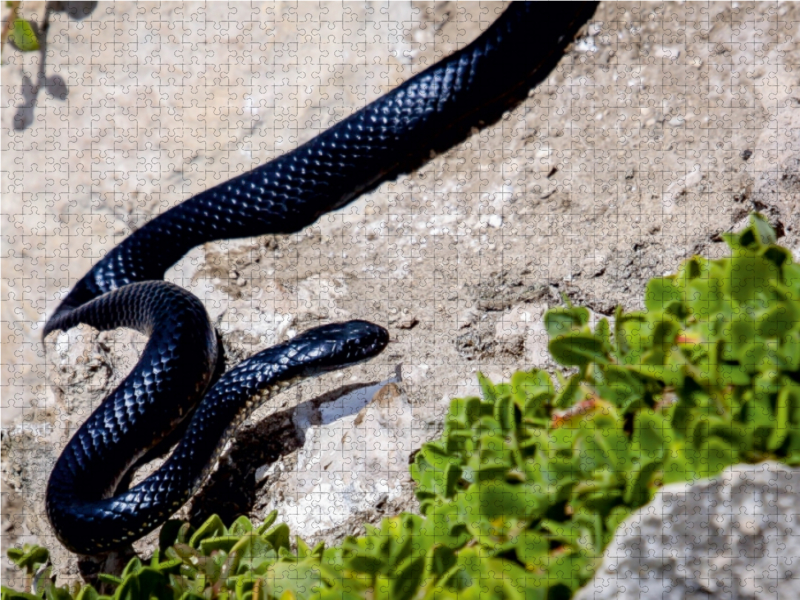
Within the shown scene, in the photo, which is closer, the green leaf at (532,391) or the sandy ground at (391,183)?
the green leaf at (532,391)

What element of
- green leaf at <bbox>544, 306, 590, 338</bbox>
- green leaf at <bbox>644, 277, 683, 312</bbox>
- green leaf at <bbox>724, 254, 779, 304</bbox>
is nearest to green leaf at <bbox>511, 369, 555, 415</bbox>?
green leaf at <bbox>544, 306, 590, 338</bbox>

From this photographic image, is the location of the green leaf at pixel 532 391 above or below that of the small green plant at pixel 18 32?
below

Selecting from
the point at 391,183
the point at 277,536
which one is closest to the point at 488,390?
the point at 277,536

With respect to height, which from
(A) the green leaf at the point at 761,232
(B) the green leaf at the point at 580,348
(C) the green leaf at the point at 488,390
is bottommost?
(C) the green leaf at the point at 488,390

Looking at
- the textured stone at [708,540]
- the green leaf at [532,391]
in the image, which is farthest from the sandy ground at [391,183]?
the textured stone at [708,540]

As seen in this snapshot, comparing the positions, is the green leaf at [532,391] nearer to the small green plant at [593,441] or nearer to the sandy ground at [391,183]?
the small green plant at [593,441]

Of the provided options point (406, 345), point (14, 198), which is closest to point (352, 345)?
point (406, 345)

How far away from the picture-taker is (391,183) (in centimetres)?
400

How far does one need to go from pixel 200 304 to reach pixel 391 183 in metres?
1.25

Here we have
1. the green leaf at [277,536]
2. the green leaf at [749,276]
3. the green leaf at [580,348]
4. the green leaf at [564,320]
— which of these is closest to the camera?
the green leaf at [749,276]

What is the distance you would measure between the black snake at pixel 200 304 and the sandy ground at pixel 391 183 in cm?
13

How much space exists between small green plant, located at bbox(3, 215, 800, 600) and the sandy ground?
0.95 metres

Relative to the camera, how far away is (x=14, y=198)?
4.50 meters

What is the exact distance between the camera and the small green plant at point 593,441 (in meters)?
1.18
